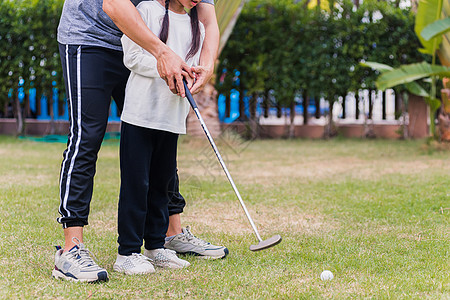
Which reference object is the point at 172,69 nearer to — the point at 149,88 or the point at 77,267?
the point at 149,88

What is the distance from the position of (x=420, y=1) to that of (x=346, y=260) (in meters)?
5.63

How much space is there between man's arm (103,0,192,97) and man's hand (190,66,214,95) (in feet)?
0.31

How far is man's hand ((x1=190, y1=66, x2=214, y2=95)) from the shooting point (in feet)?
8.52

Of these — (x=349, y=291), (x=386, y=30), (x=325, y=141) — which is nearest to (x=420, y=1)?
(x=386, y=30)

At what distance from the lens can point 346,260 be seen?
285 cm

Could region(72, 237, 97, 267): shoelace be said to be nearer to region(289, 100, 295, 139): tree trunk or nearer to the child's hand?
the child's hand

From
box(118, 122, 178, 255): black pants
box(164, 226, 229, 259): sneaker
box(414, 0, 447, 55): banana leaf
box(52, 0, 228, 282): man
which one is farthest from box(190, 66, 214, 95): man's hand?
box(414, 0, 447, 55): banana leaf

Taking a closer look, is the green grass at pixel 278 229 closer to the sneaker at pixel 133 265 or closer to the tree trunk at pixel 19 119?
the sneaker at pixel 133 265

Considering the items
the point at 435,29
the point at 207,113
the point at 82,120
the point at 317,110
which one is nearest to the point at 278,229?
the point at 82,120

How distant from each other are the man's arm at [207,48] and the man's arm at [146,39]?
12 centimetres

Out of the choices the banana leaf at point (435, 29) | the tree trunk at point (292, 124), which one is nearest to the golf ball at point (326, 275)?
the banana leaf at point (435, 29)

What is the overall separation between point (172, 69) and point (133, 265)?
88cm

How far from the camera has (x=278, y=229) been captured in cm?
362

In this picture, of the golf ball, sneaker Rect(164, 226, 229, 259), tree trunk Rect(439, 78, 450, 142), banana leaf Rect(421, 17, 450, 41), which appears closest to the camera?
the golf ball
